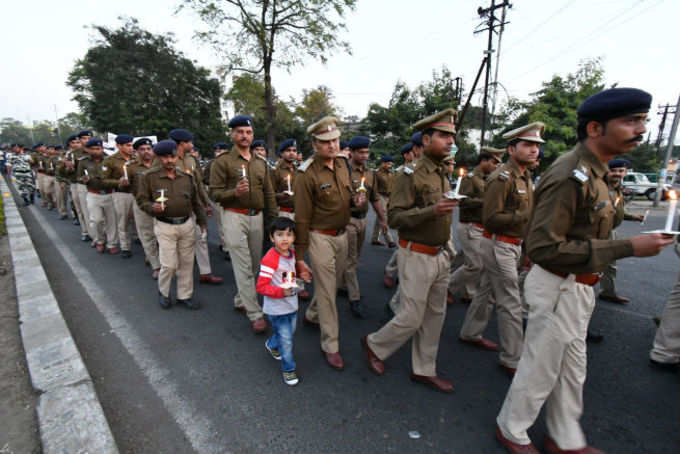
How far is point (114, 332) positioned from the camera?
355 centimetres

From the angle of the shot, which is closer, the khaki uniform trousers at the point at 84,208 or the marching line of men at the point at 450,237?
the marching line of men at the point at 450,237

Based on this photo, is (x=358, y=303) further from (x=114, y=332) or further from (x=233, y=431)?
(x=114, y=332)

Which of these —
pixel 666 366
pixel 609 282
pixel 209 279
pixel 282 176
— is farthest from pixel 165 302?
pixel 609 282

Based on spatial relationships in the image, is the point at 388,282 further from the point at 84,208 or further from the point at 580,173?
the point at 84,208

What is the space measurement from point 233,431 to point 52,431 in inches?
43.8

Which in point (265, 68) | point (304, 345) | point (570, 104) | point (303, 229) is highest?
point (265, 68)

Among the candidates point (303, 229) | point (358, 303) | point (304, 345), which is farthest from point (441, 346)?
point (303, 229)

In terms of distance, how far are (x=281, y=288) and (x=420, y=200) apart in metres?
1.33

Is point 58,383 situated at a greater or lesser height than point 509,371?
greater

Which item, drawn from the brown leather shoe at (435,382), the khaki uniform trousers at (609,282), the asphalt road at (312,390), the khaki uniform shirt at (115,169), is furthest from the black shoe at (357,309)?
the khaki uniform shirt at (115,169)

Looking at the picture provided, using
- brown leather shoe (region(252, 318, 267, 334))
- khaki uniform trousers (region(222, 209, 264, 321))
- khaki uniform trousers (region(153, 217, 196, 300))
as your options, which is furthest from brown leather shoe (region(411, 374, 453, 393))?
khaki uniform trousers (region(153, 217, 196, 300))

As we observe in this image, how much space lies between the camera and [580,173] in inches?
65.5

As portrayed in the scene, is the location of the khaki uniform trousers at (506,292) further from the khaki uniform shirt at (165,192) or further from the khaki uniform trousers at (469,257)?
the khaki uniform shirt at (165,192)

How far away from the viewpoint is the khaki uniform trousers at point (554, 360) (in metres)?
1.83
